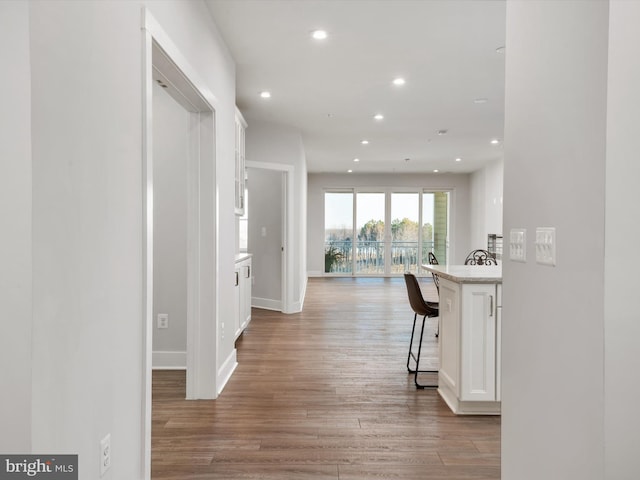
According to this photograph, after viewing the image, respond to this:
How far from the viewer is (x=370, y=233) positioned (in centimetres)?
1118

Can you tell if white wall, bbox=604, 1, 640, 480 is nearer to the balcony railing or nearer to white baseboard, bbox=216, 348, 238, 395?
white baseboard, bbox=216, 348, 238, 395

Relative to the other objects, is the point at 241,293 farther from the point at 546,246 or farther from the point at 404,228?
the point at 404,228

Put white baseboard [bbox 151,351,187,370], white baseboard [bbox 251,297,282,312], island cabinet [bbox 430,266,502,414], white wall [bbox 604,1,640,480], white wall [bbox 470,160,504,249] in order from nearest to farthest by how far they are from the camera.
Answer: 1. white wall [bbox 604,1,640,480]
2. island cabinet [bbox 430,266,502,414]
3. white baseboard [bbox 151,351,187,370]
4. white baseboard [bbox 251,297,282,312]
5. white wall [bbox 470,160,504,249]

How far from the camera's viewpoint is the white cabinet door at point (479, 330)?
2.74 metres

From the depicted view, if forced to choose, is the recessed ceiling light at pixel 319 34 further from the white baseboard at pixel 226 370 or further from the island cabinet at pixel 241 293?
the white baseboard at pixel 226 370

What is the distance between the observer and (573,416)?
1.20 m

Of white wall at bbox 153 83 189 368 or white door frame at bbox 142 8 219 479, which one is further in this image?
white wall at bbox 153 83 189 368

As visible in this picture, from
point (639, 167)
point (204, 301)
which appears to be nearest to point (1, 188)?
point (639, 167)

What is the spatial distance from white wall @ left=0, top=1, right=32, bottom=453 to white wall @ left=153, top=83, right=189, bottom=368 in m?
2.71

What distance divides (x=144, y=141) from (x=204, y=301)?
149cm

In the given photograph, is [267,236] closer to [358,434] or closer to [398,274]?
[358,434]

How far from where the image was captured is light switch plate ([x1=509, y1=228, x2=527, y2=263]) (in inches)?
59.4

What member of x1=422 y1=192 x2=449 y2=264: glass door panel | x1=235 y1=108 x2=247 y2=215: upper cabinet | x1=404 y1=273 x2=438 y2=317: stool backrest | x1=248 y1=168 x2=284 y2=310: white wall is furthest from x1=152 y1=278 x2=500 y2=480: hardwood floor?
x1=422 y1=192 x2=449 y2=264: glass door panel

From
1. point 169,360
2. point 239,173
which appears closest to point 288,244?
point 239,173
